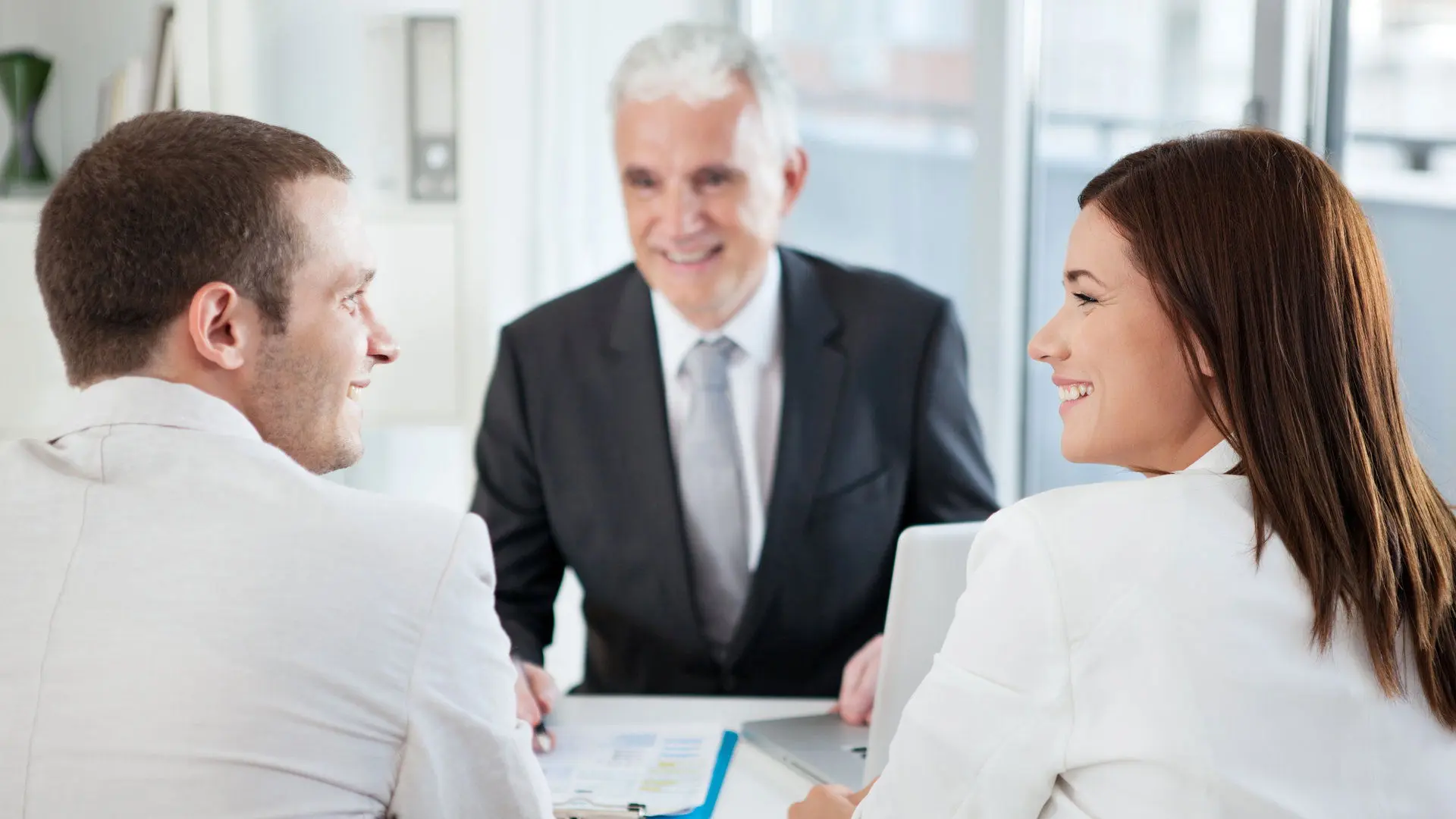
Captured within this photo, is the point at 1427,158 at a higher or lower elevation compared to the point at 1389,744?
higher

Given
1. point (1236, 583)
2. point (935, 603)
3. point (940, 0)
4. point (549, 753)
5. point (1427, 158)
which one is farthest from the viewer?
point (940, 0)

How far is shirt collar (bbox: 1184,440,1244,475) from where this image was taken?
1045mm

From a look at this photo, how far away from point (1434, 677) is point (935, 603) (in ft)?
1.57

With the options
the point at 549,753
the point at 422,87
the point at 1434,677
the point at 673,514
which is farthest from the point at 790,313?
the point at 1434,677

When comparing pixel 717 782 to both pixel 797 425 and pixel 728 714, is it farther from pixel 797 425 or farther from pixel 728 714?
pixel 797 425

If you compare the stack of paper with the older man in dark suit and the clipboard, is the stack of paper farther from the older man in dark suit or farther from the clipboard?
the older man in dark suit

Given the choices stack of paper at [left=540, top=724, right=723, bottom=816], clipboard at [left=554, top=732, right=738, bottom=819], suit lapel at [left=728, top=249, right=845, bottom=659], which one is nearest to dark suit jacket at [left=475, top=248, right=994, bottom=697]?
suit lapel at [left=728, top=249, right=845, bottom=659]

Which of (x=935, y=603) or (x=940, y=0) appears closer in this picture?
(x=935, y=603)

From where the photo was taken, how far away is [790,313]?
2.14 m

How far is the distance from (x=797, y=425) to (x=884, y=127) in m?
1.53

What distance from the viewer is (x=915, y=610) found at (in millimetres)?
1346

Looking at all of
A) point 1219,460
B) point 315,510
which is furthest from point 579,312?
point 1219,460

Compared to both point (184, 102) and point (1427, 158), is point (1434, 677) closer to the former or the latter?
point (1427, 158)

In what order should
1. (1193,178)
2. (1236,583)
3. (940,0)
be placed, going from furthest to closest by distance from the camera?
(940,0) → (1193,178) → (1236,583)
